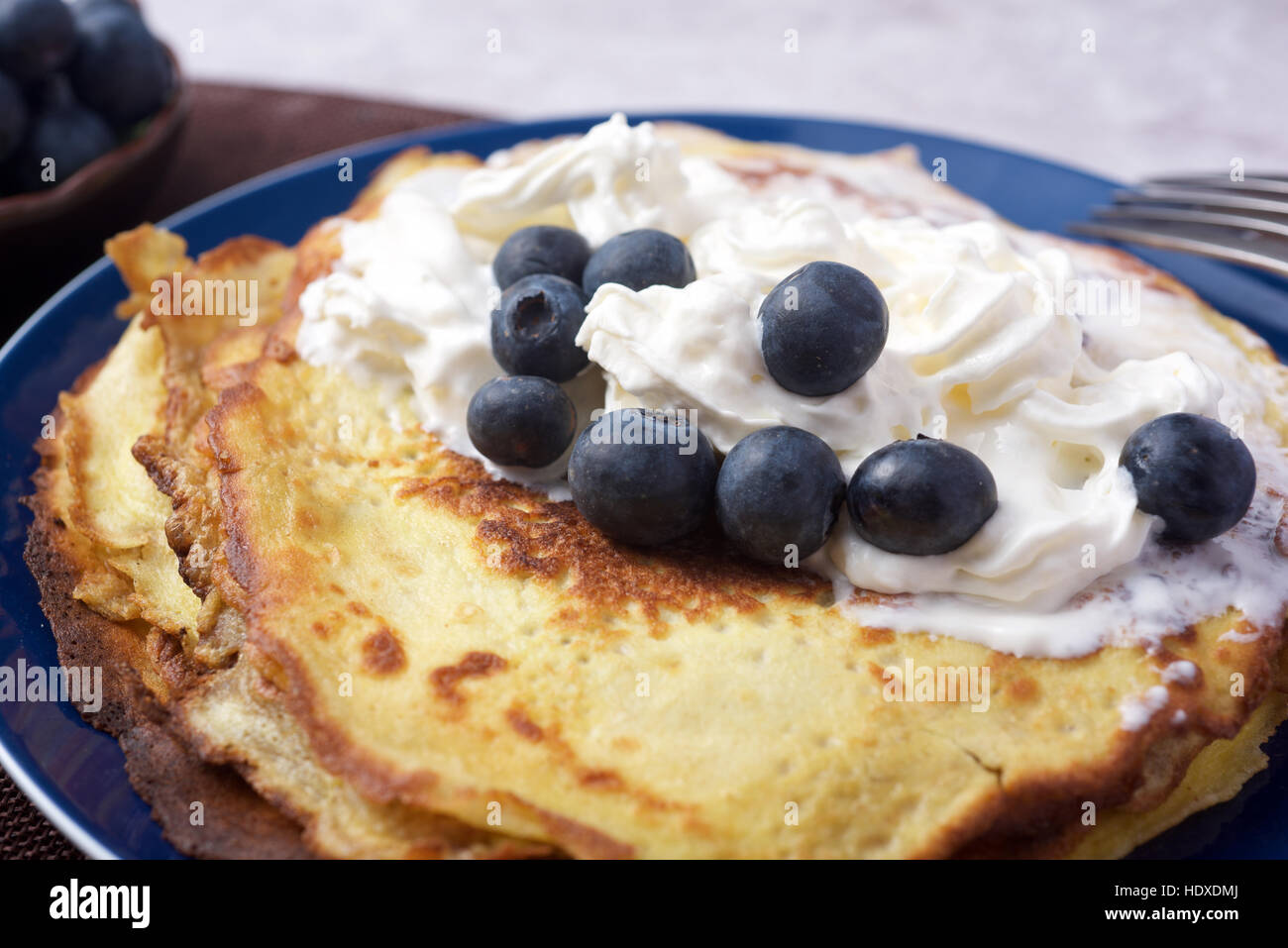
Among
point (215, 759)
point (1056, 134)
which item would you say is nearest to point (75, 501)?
point (215, 759)

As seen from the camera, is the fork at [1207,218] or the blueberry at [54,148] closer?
the fork at [1207,218]

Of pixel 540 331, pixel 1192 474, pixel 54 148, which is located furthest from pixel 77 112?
pixel 1192 474

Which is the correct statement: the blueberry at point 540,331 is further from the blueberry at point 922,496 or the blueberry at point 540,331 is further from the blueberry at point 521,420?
the blueberry at point 922,496

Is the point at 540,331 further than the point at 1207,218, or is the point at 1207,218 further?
the point at 1207,218

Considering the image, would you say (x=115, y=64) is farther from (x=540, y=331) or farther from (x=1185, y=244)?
(x=1185, y=244)

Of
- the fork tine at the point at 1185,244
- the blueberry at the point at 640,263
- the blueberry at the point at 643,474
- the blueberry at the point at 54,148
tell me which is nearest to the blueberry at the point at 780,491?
the blueberry at the point at 643,474

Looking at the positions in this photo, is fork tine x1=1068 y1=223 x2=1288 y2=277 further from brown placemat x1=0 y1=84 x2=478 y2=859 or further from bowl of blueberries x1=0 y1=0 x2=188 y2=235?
bowl of blueberries x1=0 y1=0 x2=188 y2=235
